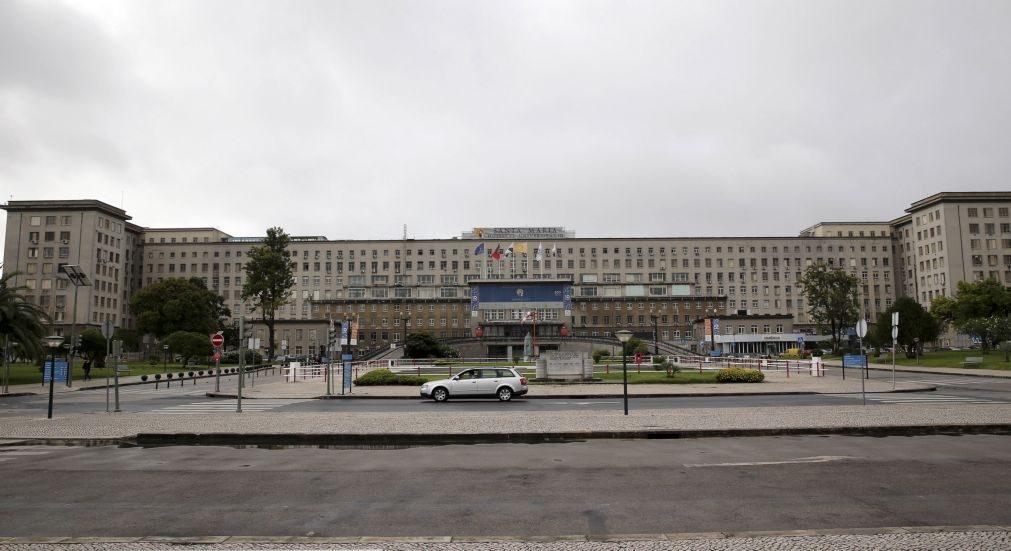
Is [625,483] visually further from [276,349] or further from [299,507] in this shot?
[276,349]

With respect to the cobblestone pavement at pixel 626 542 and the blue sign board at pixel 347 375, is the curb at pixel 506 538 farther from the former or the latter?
the blue sign board at pixel 347 375

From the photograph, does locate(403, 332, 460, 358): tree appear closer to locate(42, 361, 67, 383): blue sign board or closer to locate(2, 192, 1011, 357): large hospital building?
locate(2, 192, 1011, 357): large hospital building

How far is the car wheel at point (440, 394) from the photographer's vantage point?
2771 centimetres

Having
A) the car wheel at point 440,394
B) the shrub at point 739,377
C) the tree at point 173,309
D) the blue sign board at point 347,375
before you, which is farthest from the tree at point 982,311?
the tree at point 173,309

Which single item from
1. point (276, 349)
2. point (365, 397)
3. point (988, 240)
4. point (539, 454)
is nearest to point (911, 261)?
point (988, 240)

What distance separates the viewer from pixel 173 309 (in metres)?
86.9

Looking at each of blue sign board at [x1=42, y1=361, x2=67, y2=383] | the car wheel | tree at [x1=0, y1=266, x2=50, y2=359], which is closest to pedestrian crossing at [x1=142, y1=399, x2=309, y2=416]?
the car wheel

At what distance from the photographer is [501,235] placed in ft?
427

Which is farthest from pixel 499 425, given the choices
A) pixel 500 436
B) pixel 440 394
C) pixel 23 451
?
pixel 440 394

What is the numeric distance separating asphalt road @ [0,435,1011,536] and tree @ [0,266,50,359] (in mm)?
29465

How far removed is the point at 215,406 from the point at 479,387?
1035 cm

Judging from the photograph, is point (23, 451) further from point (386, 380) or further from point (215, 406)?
point (386, 380)

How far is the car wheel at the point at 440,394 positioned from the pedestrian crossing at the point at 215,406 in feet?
19.4

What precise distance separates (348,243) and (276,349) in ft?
91.9
